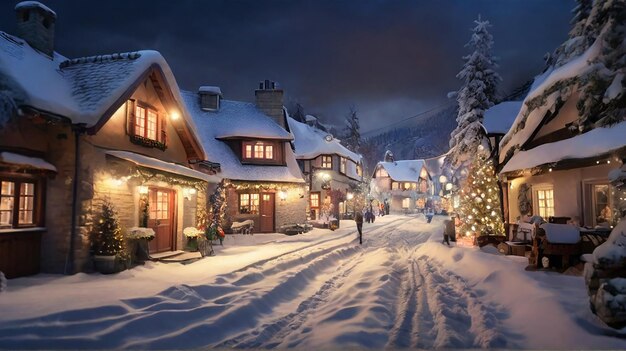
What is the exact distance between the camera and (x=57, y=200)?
1008 cm

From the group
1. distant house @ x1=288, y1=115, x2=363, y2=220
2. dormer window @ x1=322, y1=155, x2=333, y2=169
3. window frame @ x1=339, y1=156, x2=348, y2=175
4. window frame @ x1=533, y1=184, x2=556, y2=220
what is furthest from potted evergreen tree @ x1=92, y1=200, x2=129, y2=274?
window frame @ x1=339, y1=156, x2=348, y2=175

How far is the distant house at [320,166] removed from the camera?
32938 millimetres

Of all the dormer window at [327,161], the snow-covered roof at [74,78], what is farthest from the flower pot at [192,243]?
the dormer window at [327,161]

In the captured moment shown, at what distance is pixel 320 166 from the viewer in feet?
111

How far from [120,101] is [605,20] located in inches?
482

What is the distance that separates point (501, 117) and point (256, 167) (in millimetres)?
14666

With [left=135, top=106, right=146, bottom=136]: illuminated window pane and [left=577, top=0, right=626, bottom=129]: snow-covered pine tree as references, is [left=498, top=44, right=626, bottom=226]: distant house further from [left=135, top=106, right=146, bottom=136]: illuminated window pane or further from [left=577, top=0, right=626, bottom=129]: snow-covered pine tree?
[left=135, top=106, right=146, bottom=136]: illuminated window pane

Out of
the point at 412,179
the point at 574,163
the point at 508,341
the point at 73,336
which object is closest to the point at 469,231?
the point at 574,163

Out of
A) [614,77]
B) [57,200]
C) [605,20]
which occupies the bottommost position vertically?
[57,200]

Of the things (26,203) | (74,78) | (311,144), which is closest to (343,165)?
(311,144)

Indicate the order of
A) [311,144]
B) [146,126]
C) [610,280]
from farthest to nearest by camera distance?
1. [311,144]
2. [146,126]
3. [610,280]

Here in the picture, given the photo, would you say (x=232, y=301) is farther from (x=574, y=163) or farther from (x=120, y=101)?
(x=574, y=163)

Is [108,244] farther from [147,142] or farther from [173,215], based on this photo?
[173,215]

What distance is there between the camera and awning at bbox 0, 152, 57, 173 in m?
8.58
